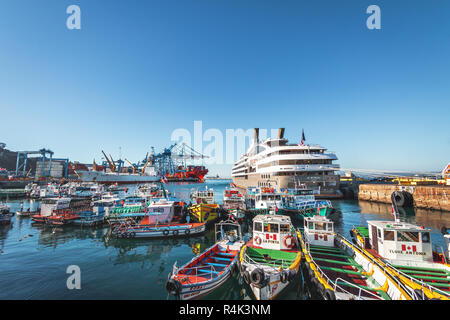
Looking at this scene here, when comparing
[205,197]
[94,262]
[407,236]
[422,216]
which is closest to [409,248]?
[407,236]

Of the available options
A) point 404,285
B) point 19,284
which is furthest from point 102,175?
point 404,285

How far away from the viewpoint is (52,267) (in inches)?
570

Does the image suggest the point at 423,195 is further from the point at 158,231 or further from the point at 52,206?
the point at 52,206

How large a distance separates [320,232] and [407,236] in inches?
209

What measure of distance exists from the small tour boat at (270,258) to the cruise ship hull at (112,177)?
125 meters

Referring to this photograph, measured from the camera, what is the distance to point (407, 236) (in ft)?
35.3

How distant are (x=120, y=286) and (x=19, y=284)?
272 inches

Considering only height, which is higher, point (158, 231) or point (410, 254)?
point (410, 254)

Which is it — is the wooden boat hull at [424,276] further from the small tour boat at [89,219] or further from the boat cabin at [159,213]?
the small tour boat at [89,219]

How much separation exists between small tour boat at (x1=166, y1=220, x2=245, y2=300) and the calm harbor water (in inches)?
37.2

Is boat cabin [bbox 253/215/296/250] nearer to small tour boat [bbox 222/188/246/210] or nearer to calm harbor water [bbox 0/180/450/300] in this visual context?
calm harbor water [bbox 0/180/450/300]

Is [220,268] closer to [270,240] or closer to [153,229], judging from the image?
[270,240]

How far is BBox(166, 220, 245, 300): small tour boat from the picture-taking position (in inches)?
356

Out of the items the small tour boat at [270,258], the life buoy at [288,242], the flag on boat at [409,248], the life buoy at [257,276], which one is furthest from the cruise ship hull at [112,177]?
the flag on boat at [409,248]
